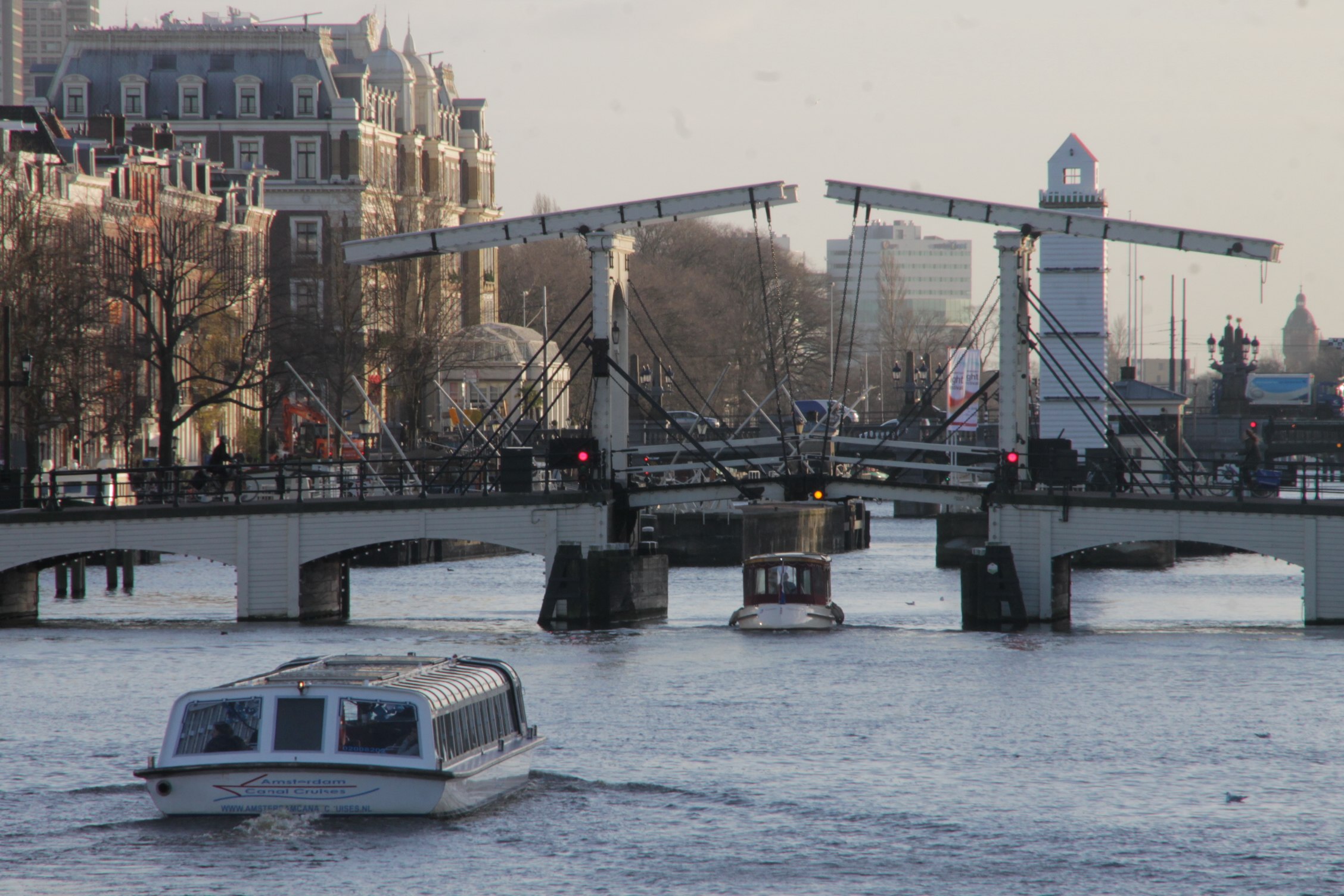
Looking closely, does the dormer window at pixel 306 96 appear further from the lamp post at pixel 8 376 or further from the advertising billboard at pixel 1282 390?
the advertising billboard at pixel 1282 390

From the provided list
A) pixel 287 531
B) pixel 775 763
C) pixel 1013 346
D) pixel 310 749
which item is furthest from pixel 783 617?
pixel 310 749

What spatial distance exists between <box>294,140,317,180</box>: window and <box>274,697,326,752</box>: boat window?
8131 centimetres

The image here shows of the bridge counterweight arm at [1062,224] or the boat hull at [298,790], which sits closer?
the boat hull at [298,790]

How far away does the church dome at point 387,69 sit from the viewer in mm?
109438

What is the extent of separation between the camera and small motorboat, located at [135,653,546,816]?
24297 mm

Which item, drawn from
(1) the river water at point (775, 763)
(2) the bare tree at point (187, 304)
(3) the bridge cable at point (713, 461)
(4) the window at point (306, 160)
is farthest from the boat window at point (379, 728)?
(4) the window at point (306, 160)

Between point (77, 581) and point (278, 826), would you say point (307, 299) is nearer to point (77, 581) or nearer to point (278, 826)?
point (77, 581)

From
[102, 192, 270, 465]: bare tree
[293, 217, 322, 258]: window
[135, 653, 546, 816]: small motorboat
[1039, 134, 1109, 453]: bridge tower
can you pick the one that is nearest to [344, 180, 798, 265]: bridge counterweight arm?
[102, 192, 270, 465]: bare tree

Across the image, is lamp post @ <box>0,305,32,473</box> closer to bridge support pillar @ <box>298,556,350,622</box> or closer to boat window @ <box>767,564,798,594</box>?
bridge support pillar @ <box>298,556,350,622</box>

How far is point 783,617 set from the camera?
4806 centimetres

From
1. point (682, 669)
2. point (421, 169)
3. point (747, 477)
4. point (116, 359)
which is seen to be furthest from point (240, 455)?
point (421, 169)

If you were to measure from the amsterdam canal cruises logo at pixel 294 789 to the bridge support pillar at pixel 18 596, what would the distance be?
2609 cm

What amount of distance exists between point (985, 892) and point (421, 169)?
3608 inches

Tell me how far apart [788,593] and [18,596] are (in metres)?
18.1
